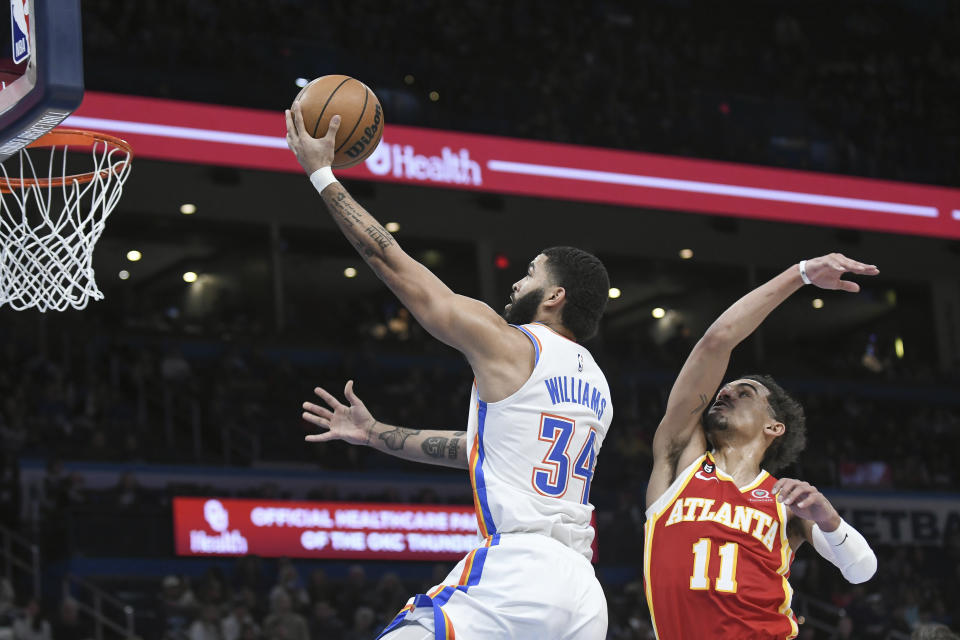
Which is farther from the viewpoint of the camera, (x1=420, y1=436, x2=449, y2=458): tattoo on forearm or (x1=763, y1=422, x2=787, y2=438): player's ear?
(x1=763, y1=422, x2=787, y2=438): player's ear

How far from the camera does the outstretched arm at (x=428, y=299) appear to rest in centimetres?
350

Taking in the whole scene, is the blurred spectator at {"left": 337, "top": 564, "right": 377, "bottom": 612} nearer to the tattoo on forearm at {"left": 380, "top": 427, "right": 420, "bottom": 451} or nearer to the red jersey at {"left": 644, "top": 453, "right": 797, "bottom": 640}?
the red jersey at {"left": 644, "top": 453, "right": 797, "bottom": 640}

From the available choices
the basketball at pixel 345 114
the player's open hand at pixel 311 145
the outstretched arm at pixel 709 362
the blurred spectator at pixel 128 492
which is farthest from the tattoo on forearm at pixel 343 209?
the blurred spectator at pixel 128 492

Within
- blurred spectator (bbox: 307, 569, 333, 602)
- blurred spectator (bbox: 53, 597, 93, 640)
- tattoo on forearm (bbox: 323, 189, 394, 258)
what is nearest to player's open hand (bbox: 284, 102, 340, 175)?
tattoo on forearm (bbox: 323, 189, 394, 258)

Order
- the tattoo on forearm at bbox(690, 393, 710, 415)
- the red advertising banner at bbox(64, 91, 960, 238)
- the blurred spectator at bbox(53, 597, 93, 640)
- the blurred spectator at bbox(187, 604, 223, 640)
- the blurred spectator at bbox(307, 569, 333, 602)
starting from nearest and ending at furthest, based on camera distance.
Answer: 1. the tattoo on forearm at bbox(690, 393, 710, 415)
2. the blurred spectator at bbox(53, 597, 93, 640)
3. the blurred spectator at bbox(187, 604, 223, 640)
4. the blurred spectator at bbox(307, 569, 333, 602)
5. the red advertising banner at bbox(64, 91, 960, 238)

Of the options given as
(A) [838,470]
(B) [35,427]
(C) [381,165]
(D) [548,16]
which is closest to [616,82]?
(D) [548,16]

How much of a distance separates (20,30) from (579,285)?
206 cm

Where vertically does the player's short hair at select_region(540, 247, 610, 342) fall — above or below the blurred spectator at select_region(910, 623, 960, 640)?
above

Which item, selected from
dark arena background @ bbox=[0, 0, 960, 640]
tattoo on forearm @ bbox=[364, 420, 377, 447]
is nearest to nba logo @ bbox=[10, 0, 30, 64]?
tattoo on forearm @ bbox=[364, 420, 377, 447]

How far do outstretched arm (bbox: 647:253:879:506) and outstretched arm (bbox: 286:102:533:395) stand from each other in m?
1.12

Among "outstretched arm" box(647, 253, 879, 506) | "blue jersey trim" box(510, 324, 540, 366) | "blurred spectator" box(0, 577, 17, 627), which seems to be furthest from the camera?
"blurred spectator" box(0, 577, 17, 627)

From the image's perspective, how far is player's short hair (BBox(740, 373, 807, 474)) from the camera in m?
4.85

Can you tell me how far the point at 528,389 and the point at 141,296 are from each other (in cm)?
1577

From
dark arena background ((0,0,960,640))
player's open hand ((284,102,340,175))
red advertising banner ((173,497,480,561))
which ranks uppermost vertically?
dark arena background ((0,0,960,640))
